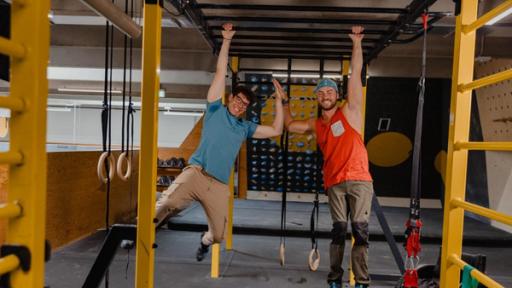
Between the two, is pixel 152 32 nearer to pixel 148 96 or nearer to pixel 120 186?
pixel 148 96

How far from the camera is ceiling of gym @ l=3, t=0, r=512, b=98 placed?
303 centimetres

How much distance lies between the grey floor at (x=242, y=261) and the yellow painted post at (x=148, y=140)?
1.09 m

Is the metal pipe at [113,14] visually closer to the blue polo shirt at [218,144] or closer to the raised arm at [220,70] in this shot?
the raised arm at [220,70]

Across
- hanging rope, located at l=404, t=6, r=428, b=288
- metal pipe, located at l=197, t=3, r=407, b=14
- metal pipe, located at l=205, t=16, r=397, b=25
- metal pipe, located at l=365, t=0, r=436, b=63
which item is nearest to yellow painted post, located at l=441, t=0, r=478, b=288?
hanging rope, located at l=404, t=6, r=428, b=288

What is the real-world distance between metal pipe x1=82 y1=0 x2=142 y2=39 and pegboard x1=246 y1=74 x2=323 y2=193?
6.06 meters

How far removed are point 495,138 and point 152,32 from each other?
6340mm

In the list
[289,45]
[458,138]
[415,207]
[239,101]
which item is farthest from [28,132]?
[289,45]

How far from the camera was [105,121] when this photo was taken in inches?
78.1

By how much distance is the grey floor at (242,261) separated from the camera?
13.4 ft

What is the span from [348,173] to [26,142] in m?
2.42

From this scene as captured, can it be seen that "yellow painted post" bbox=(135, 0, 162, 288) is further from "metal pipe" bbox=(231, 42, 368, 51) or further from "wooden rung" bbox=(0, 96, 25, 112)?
"metal pipe" bbox=(231, 42, 368, 51)

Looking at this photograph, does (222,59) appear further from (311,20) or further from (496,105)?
(496,105)

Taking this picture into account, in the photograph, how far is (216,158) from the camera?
3.08m

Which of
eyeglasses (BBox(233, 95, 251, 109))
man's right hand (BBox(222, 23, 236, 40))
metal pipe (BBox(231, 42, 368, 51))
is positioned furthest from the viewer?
metal pipe (BBox(231, 42, 368, 51))
